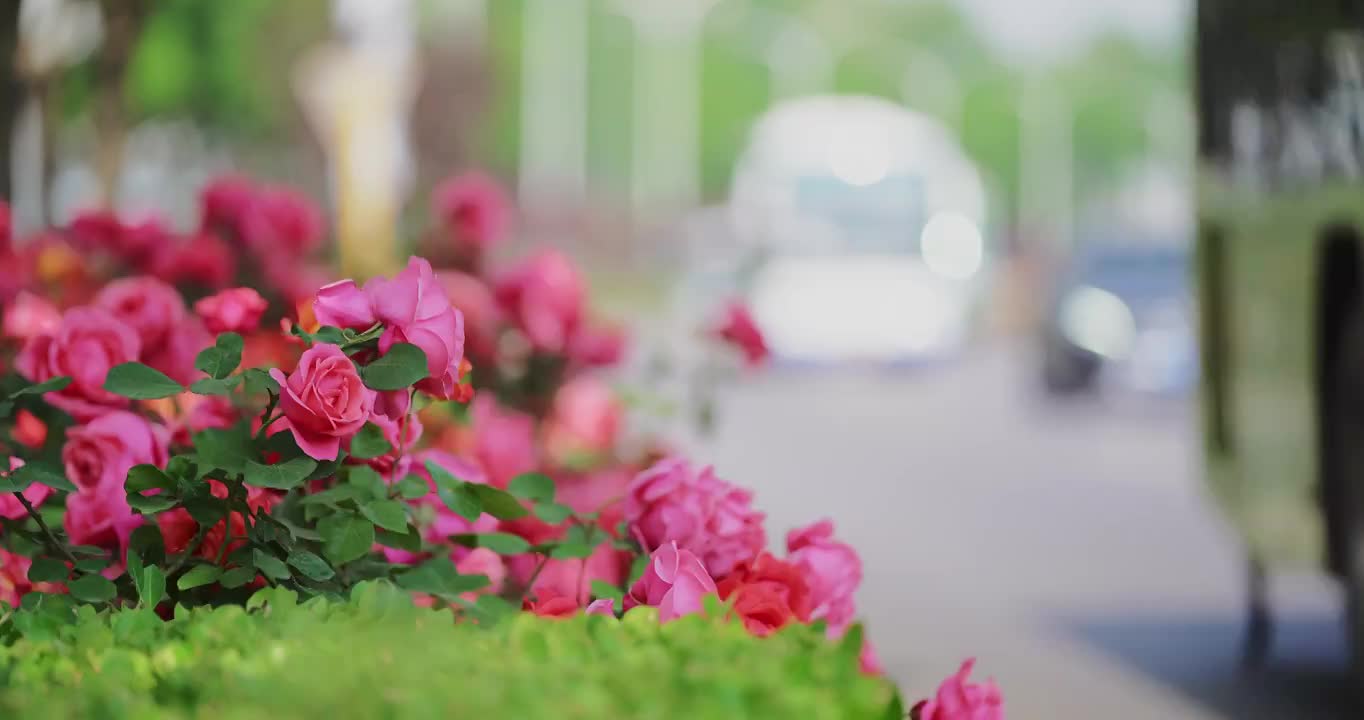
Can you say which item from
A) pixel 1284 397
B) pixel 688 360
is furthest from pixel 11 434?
pixel 1284 397

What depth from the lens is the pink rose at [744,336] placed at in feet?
19.3

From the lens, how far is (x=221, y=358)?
2473mm

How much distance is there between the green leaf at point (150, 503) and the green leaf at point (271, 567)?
4.3 inches

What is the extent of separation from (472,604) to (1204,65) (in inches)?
252

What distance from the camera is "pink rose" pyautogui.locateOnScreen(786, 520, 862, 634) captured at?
8.54 feet

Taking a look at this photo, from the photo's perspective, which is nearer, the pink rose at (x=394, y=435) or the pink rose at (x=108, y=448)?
the pink rose at (x=394, y=435)

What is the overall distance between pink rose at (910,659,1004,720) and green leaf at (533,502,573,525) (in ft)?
1.99

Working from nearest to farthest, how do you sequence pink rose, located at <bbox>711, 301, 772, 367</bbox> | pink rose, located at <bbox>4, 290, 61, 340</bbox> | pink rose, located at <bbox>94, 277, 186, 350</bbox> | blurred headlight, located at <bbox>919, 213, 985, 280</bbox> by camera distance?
pink rose, located at <bbox>94, 277, 186, 350</bbox> → pink rose, located at <bbox>4, 290, 61, 340</bbox> → pink rose, located at <bbox>711, 301, 772, 367</bbox> → blurred headlight, located at <bbox>919, 213, 985, 280</bbox>

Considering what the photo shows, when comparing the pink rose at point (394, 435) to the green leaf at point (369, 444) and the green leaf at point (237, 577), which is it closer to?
the green leaf at point (369, 444)

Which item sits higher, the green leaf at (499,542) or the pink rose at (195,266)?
the pink rose at (195,266)

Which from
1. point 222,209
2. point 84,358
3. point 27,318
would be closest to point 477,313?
point 222,209

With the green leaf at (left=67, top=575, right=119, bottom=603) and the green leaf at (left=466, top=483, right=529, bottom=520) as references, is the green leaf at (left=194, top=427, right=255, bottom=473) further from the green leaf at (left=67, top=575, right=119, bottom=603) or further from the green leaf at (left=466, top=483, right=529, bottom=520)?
the green leaf at (left=466, top=483, right=529, bottom=520)

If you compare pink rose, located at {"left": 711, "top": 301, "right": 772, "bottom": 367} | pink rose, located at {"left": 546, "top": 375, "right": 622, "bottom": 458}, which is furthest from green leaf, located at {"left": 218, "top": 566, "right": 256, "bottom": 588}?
pink rose, located at {"left": 711, "top": 301, "right": 772, "bottom": 367}

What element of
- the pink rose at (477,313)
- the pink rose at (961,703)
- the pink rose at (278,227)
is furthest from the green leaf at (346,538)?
the pink rose at (278,227)
